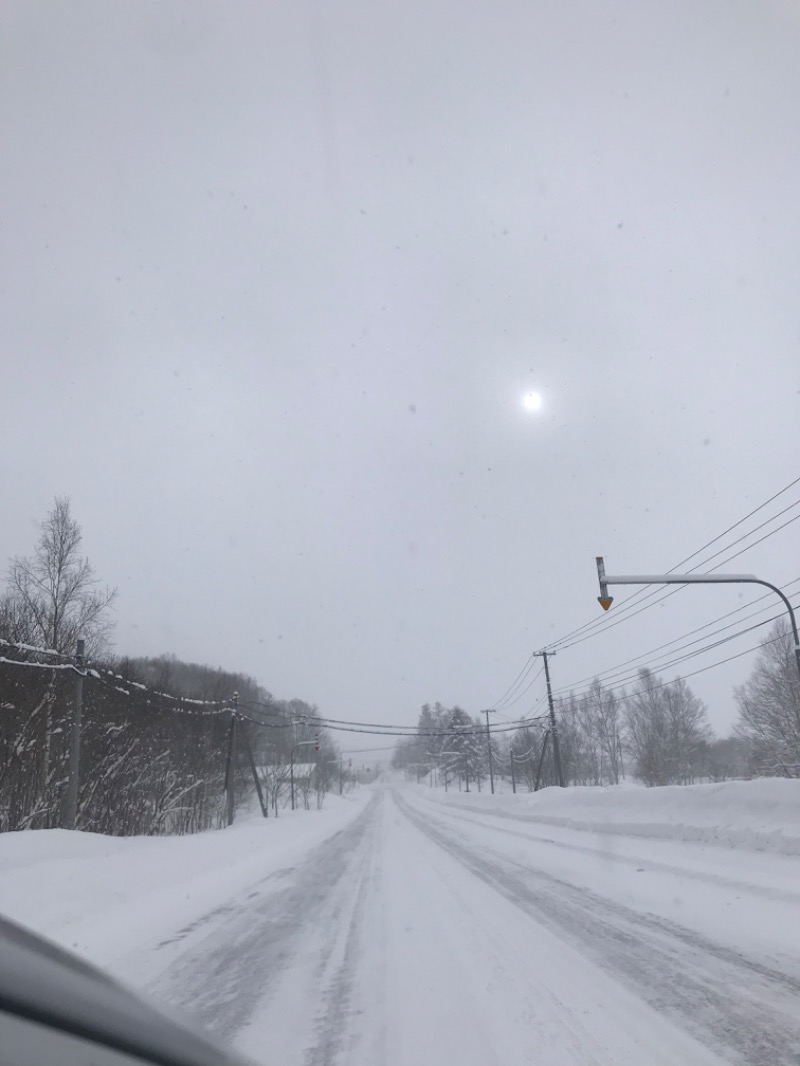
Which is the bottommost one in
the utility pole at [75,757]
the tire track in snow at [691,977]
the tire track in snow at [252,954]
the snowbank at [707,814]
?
the tire track in snow at [252,954]

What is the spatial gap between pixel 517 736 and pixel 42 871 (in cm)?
8582

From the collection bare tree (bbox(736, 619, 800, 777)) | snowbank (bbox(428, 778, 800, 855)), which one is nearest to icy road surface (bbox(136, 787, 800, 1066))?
snowbank (bbox(428, 778, 800, 855))

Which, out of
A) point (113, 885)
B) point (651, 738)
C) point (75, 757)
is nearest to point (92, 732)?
point (75, 757)

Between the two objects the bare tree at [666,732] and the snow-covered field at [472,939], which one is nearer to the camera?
the snow-covered field at [472,939]

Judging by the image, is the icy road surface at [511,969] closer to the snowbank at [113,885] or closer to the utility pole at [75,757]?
the snowbank at [113,885]

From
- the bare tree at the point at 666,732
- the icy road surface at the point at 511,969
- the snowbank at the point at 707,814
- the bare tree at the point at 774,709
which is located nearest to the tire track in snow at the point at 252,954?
the icy road surface at the point at 511,969

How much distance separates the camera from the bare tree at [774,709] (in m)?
49.5

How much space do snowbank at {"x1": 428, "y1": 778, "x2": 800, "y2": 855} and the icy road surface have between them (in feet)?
2.94

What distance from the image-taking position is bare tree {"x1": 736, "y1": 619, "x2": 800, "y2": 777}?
49.5 meters

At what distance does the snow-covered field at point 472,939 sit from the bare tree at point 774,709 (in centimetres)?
3984

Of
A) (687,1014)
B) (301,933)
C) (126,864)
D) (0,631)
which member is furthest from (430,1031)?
(0,631)

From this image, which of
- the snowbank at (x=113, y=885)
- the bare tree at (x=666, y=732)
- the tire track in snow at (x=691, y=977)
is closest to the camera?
the tire track in snow at (x=691, y=977)

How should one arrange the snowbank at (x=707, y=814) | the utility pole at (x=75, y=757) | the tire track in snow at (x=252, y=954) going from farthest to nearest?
the utility pole at (x=75, y=757), the snowbank at (x=707, y=814), the tire track in snow at (x=252, y=954)

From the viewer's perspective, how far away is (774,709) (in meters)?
53.9
